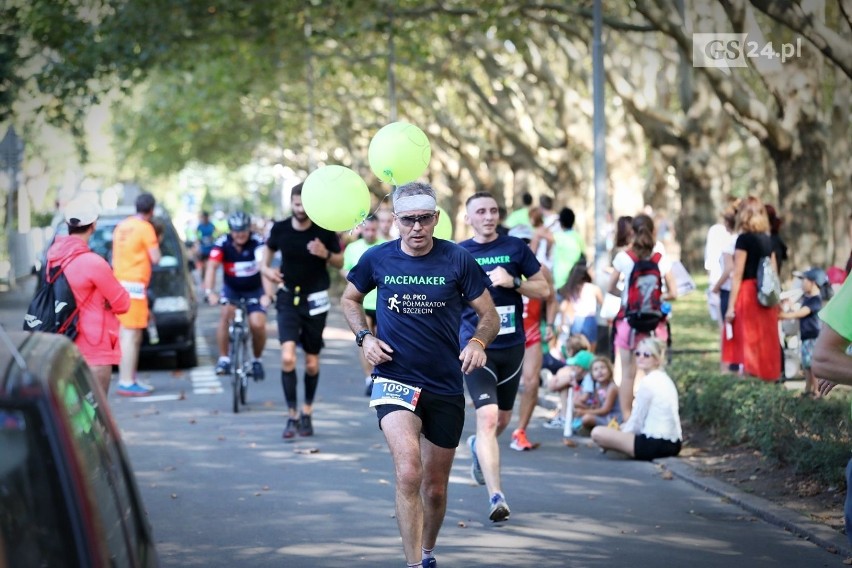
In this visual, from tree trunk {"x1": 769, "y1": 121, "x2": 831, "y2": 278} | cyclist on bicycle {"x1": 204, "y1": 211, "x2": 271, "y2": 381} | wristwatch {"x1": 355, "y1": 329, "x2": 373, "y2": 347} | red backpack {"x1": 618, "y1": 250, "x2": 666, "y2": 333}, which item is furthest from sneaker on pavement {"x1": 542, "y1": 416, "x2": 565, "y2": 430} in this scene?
tree trunk {"x1": 769, "y1": 121, "x2": 831, "y2": 278}

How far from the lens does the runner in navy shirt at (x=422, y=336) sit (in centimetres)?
720

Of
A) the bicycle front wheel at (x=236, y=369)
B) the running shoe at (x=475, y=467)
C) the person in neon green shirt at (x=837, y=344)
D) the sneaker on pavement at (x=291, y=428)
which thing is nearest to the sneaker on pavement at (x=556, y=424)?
the sneaker on pavement at (x=291, y=428)

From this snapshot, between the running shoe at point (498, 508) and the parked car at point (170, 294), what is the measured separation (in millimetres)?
10567

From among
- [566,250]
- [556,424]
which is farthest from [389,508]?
[566,250]

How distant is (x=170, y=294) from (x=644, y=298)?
8.38 metres

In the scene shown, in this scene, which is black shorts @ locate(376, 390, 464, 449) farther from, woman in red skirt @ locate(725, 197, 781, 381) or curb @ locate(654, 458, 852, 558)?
woman in red skirt @ locate(725, 197, 781, 381)

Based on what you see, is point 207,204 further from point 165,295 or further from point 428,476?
point 428,476

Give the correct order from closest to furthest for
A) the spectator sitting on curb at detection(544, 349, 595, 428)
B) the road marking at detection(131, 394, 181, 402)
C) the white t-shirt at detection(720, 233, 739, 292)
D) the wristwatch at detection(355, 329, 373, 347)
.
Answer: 1. the wristwatch at detection(355, 329, 373, 347)
2. the spectator sitting on curb at detection(544, 349, 595, 428)
3. the white t-shirt at detection(720, 233, 739, 292)
4. the road marking at detection(131, 394, 181, 402)

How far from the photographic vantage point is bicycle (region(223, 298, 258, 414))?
14.7 m

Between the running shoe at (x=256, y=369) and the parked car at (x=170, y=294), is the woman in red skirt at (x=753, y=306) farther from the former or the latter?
the parked car at (x=170, y=294)

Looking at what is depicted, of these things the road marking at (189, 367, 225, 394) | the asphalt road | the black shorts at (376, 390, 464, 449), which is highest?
the black shorts at (376, 390, 464, 449)

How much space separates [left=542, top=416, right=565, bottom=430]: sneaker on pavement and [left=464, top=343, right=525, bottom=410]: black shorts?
4174 millimetres

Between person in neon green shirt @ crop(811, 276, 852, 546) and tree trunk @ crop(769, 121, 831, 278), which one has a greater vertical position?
tree trunk @ crop(769, 121, 831, 278)

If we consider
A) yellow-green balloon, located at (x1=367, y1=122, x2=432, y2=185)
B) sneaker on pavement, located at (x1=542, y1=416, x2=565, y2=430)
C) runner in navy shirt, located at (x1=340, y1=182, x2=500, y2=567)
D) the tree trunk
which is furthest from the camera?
the tree trunk
